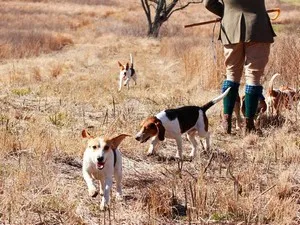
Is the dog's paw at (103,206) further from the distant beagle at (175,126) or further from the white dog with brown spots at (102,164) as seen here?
the distant beagle at (175,126)

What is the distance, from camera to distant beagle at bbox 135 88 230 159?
5.46 meters

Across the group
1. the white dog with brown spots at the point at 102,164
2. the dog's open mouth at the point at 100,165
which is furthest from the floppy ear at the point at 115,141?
the dog's open mouth at the point at 100,165

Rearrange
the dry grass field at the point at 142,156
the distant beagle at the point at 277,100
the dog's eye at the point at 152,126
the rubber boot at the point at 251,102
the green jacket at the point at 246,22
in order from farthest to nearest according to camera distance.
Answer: the distant beagle at the point at 277,100, the rubber boot at the point at 251,102, the green jacket at the point at 246,22, the dog's eye at the point at 152,126, the dry grass field at the point at 142,156

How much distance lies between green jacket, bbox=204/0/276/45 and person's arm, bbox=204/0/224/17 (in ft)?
0.62

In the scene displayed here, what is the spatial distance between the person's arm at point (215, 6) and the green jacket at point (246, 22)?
7.4 inches

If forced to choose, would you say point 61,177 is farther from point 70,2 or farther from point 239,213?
point 70,2

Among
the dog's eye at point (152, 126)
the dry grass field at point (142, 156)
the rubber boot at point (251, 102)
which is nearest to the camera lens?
the dry grass field at point (142, 156)

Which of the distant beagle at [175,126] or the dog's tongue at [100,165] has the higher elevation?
the dog's tongue at [100,165]

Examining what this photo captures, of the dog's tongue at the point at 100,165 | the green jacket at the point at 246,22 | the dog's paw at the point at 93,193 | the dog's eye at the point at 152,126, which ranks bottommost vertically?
the dog's paw at the point at 93,193

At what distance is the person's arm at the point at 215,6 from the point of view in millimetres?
6590

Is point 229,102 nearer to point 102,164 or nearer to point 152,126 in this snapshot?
point 152,126

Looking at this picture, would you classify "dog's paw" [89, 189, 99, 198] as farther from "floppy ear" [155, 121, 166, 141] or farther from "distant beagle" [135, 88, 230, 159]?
"floppy ear" [155, 121, 166, 141]

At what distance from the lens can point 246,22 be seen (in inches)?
246

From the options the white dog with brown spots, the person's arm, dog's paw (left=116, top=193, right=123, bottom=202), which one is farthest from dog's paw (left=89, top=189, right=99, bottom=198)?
the person's arm
